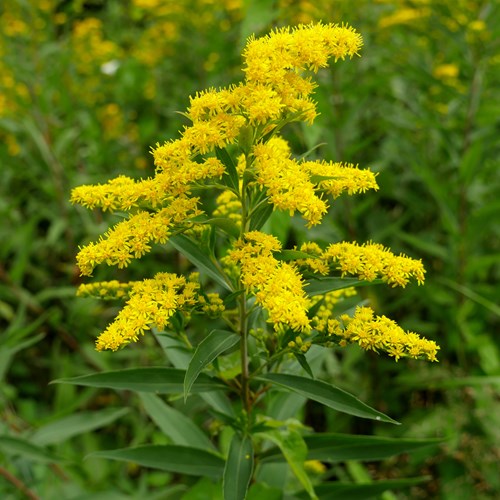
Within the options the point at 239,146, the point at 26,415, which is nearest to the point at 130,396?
the point at 26,415

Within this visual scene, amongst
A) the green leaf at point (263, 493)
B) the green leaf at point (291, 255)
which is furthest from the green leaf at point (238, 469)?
the green leaf at point (291, 255)

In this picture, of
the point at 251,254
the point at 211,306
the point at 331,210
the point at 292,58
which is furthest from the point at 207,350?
the point at 331,210

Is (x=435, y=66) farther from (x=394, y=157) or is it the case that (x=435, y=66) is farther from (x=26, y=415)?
(x=26, y=415)

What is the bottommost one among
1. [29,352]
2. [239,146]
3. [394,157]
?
[29,352]

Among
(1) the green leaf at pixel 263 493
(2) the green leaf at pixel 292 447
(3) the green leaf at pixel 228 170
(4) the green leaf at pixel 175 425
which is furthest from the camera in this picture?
(4) the green leaf at pixel 175 425

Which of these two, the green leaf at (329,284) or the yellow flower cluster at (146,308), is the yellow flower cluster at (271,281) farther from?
the yellow flower cluster at (146,308)
